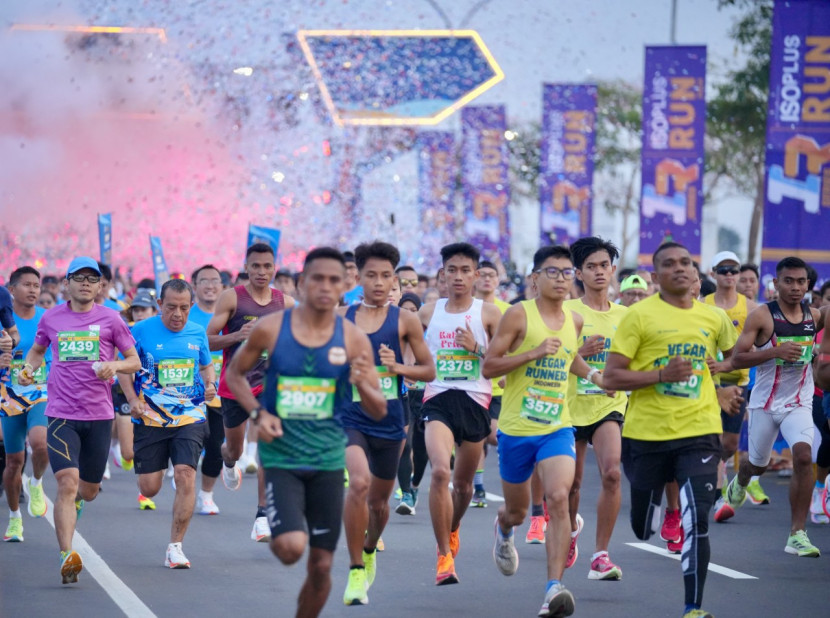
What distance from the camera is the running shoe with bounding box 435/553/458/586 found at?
9.05 meters

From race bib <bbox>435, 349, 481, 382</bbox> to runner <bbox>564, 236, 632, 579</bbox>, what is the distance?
0.80 m

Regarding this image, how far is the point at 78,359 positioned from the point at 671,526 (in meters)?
4.57

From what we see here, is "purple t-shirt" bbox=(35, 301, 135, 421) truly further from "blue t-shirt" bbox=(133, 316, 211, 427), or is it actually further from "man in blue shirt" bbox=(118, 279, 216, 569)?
"blue t-shirt" bbox=(133, 316, 211, 427)

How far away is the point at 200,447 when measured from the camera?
33.8 feet

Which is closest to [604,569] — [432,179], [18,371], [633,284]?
[633,284]

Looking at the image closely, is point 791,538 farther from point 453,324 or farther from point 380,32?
point 380,32

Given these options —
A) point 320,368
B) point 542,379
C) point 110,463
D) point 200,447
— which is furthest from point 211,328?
point 110,463

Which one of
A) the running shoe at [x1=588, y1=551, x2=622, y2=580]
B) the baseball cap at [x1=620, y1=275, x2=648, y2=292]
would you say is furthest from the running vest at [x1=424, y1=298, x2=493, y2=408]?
the baseball cap at [x1=620, y1=275, x2=648, y2=292]

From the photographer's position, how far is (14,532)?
11.0 m

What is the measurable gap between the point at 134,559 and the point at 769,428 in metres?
4.98

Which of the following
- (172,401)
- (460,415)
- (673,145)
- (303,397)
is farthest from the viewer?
(673,145)

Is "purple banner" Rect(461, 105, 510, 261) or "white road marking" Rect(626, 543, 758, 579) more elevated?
"purple banner" Rect(461, 105, 510, 261)

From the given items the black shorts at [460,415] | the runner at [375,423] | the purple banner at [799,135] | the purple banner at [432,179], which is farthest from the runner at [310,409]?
the purple banner at [432,179]

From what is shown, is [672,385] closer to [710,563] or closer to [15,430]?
[710,563]
